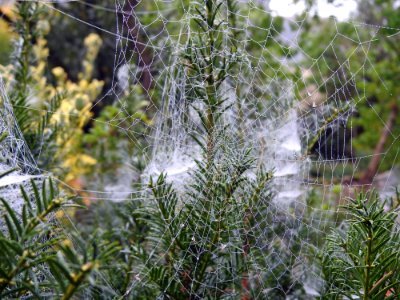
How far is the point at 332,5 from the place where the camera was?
102 centimetres

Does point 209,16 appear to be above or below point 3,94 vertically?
above

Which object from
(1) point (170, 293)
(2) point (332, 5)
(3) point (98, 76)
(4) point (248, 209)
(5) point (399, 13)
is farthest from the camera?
(3) point (98, 76)

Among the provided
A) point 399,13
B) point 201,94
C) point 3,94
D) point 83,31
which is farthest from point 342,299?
point 83,31

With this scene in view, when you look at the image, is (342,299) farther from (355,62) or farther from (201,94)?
(355,62)

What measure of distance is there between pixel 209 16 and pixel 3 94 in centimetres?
26

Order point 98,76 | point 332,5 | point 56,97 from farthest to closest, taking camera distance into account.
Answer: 1. point 98,76
2. point 332,5
3. point 56,97

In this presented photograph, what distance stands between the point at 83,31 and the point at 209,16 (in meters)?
2.36

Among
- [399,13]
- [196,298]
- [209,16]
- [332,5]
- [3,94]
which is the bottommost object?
[196,298]

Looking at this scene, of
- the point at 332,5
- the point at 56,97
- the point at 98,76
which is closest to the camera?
the point at 56,97

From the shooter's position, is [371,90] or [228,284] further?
[371,90]

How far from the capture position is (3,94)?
0.57m

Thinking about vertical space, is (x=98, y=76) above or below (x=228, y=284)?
above

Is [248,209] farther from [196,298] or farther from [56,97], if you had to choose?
[56,97]

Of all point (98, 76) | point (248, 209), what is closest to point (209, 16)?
point (248, 209)
